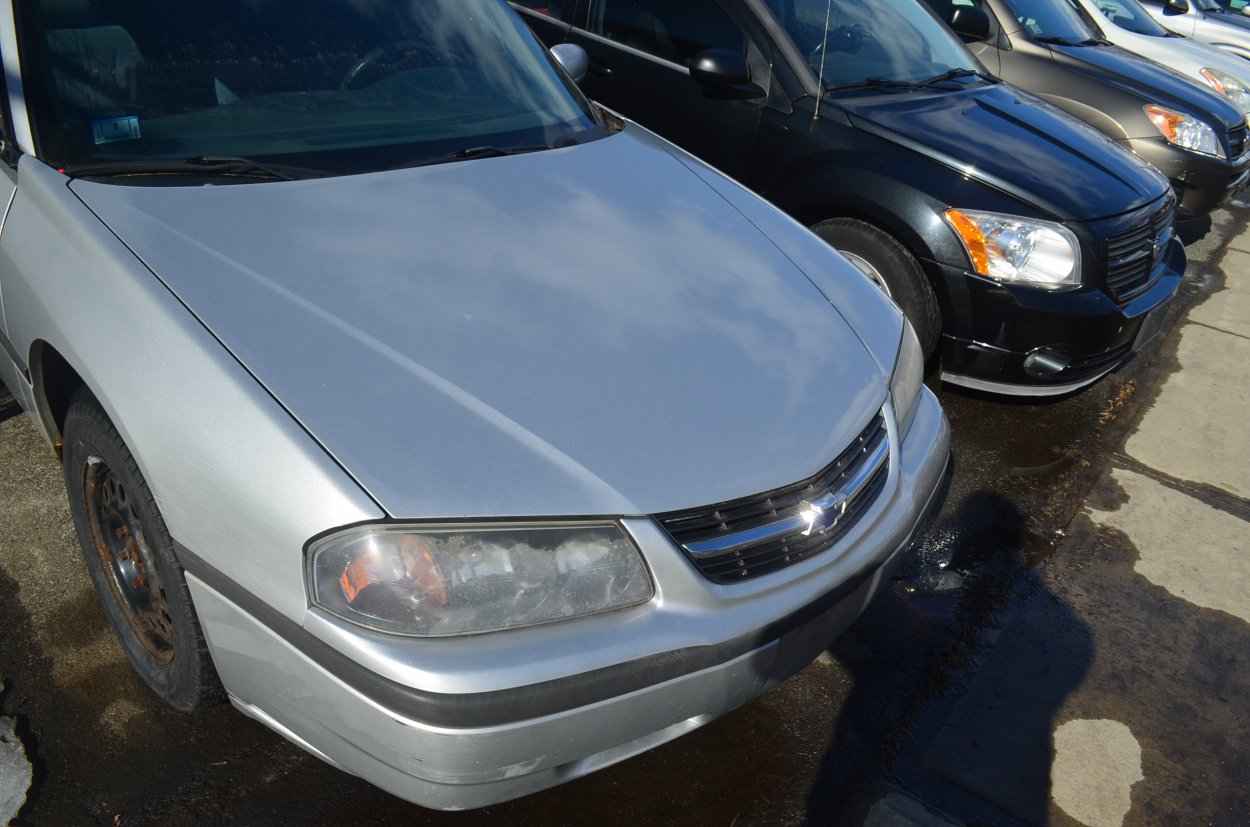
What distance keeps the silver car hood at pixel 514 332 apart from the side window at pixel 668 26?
2001mm

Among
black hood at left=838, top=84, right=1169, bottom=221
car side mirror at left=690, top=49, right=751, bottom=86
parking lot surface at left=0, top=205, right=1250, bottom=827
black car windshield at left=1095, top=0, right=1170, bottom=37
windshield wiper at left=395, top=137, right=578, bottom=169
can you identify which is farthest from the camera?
black car windshield at left=1095, top=0, right=1170, bottom=37

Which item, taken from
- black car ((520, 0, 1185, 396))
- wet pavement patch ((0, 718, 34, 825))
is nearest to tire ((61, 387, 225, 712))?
wet pavement patch ((0, 718, 34, 825))

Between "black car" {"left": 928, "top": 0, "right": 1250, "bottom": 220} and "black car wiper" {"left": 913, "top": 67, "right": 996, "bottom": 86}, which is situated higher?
"black car wiper" {"left": 913, "top": 67, "right": 996, "bottom": 86}

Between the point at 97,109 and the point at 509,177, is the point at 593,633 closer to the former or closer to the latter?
the point at 509,177

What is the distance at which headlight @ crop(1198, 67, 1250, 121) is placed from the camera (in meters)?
7.59

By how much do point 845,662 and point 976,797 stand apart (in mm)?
486

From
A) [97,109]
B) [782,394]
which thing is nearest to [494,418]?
[782,394]

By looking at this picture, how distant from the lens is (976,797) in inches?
94.7

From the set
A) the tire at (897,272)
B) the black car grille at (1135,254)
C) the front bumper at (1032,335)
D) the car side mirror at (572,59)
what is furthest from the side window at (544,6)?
the black car grille at (1135,254)

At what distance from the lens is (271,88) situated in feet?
8.51

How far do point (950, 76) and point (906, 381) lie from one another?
2703mm

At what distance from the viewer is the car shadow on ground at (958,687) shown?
95.0 inches

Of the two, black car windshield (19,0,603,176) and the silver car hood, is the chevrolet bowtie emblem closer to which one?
the silver car hood

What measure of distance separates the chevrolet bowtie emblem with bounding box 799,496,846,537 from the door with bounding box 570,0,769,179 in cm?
254
